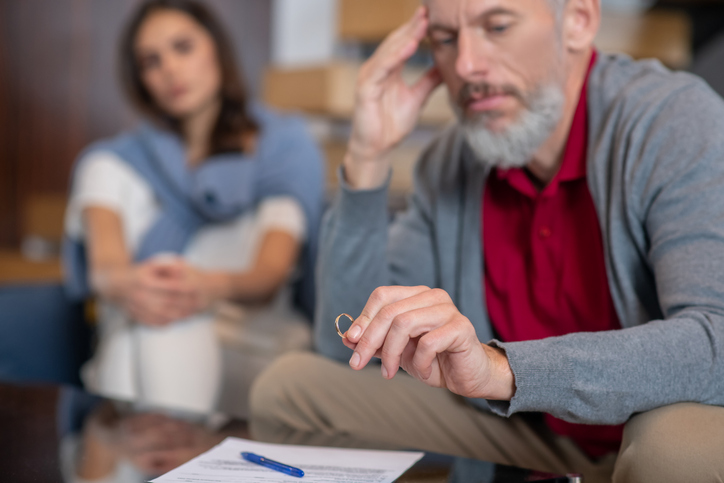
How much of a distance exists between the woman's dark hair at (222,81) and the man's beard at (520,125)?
924mm

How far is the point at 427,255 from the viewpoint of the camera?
1.13 m

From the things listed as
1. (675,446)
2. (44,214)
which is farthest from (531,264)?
(44,214)

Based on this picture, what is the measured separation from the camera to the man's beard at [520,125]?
988 mm

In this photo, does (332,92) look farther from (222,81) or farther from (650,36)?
(650,36)

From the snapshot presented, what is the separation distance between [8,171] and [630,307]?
3.02 m

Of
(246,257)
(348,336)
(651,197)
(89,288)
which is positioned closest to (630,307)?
(651,197)

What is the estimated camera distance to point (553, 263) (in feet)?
3.23

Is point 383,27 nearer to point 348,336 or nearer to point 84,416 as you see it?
point 84,416

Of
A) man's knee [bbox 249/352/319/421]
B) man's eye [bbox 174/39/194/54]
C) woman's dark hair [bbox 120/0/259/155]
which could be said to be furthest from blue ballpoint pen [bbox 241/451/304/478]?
man's eye [bbox 174/39/194/54]

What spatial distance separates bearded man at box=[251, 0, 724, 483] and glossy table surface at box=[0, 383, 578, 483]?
2.8 inches

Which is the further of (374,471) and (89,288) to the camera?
(89,288)

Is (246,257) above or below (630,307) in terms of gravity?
below

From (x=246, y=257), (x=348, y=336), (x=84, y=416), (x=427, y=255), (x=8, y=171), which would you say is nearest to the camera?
(x=348, y=336)

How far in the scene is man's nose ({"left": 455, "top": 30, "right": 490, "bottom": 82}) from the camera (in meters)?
0.95
